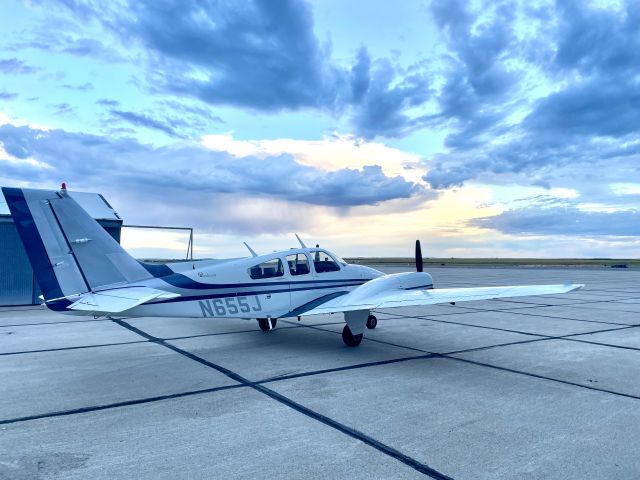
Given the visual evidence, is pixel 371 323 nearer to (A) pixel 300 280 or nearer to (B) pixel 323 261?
(B) pixel 323 261

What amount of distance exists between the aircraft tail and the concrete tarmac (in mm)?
1866

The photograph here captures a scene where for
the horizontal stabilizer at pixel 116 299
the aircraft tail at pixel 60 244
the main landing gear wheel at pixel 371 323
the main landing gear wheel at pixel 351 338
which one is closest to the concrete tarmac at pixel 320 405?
the main landing gear wheel at pixel 351 338

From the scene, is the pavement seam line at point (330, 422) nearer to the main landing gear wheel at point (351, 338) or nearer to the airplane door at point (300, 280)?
the airplane door at point (300, 280)

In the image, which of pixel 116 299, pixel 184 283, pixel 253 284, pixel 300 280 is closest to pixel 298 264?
pixel 300 280

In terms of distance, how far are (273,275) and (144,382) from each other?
458cm

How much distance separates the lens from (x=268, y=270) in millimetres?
12266

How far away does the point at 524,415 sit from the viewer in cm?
680

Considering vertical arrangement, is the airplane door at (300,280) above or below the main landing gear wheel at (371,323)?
above

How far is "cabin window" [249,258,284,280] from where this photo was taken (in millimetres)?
12057

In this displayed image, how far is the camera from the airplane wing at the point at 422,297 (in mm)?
11000

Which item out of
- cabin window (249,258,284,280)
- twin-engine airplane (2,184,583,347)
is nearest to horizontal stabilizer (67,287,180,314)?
twin-engine airplane (2,184,583,347)

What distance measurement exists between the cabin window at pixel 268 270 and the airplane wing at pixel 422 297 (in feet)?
4.67

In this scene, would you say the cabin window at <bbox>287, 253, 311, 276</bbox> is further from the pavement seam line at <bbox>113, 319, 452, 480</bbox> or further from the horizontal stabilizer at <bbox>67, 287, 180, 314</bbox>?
the pavement seam line at <bbox>113, 319, 452, 480</bbox>

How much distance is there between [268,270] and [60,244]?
16.5 ft
